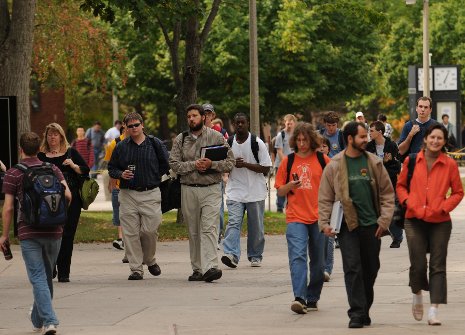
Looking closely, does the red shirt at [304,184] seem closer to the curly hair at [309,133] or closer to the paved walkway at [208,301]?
the curly hair at [309,133]

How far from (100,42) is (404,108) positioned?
1722 inches

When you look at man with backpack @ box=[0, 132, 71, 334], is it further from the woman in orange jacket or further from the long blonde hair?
the long blonde hair

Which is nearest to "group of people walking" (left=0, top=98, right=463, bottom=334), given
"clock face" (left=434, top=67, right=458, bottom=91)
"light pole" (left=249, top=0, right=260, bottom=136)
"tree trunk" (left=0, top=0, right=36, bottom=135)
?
"tree trunk" (left=0, top=0, right=36, bottom=135)

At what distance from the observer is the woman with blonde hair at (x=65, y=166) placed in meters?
14.9

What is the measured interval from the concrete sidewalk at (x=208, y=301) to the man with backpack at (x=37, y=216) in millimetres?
A: 391

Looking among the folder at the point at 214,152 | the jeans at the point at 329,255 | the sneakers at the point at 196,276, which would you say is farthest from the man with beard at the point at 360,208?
the sneakers at the point at 196,276

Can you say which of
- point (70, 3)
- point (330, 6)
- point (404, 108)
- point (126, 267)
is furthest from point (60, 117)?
point (126, 267)

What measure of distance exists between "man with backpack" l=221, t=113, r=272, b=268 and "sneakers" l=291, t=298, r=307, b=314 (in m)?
4.20

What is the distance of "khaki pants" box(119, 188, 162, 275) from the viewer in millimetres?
15445

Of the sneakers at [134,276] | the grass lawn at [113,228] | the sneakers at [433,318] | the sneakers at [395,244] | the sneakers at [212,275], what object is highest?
the sneakers at [433,318]

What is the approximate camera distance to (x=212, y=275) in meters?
15.0

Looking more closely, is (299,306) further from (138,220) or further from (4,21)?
(4,21)

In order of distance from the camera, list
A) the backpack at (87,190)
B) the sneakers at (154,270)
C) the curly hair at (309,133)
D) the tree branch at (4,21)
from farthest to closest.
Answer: the tree branch at (4,21)
the sneakers at (154,270)
the backpack at (87,190)
the curly hair at (309,133)

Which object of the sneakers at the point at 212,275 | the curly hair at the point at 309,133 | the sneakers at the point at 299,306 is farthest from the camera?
the sneakers at the point at 212,275
